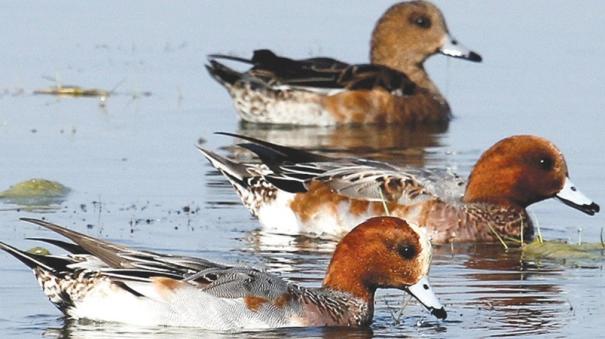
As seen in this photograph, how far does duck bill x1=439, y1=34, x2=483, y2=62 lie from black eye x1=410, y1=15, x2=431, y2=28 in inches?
9.2

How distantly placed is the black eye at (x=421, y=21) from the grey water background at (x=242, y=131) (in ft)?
2.70

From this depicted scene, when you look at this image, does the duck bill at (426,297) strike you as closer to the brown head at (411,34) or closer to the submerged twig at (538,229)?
the submerged twig at (538,229)

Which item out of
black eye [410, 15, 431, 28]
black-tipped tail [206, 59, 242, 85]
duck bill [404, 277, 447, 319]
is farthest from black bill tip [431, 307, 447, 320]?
black eye [410, 15, 431, 28]

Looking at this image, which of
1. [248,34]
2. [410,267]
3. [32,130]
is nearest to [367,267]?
[410,267]

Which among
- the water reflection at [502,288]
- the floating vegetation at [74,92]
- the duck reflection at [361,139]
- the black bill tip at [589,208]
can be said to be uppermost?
the floating vegetation at [74,92]

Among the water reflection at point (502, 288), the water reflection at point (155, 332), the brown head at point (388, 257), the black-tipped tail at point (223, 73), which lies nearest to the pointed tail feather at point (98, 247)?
the water reflection at point (155, 332)

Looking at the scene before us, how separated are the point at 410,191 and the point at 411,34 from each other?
21.2ft

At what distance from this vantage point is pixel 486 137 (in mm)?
15430

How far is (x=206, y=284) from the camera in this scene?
8.17 metres

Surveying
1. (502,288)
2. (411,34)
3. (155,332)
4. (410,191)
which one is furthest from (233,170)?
(411,34)

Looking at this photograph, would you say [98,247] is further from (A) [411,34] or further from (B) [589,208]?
(A) [411,34]

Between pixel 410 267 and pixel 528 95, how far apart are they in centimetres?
905

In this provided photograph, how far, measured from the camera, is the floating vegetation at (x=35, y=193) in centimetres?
1168

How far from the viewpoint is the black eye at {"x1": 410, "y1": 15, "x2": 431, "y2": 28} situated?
17.6 m
